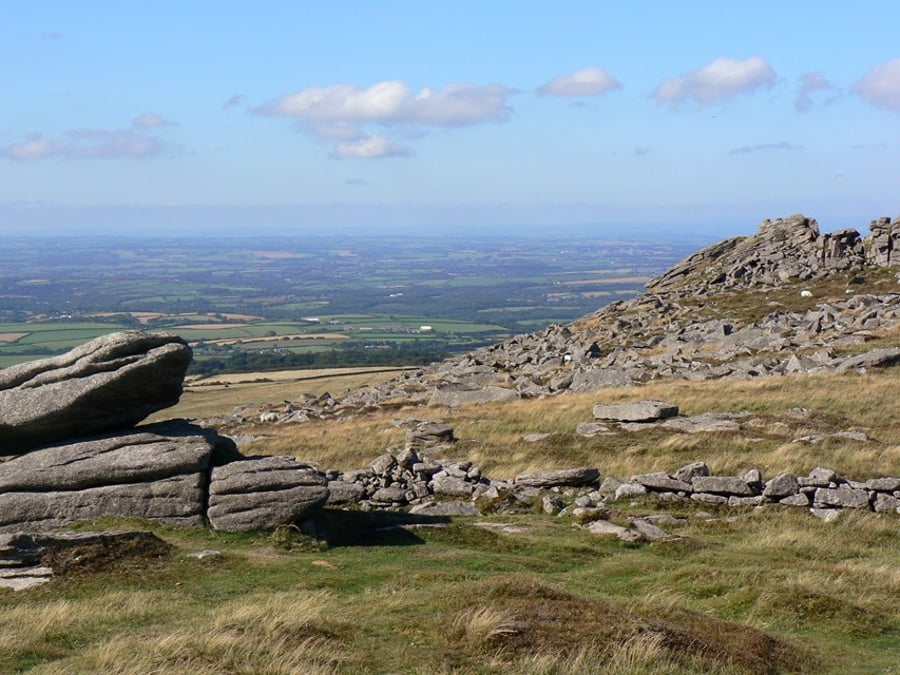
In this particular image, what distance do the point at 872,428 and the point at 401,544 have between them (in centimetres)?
1946

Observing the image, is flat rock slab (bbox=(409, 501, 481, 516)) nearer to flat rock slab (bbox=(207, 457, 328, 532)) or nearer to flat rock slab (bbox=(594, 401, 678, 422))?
flat rock slab (bbox=(207, 457, 328, 532))

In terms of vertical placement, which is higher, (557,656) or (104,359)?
(104,359)

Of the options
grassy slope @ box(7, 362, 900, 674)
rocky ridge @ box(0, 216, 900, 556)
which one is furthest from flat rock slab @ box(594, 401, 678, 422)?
grassy slope @ box(7, 362, 900, 674)

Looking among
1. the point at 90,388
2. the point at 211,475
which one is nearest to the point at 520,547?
the point at 211,475

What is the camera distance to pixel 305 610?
47.7 ft

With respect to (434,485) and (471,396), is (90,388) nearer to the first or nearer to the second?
(434,485)

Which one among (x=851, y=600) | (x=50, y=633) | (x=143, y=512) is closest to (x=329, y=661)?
(x=50, y=633)

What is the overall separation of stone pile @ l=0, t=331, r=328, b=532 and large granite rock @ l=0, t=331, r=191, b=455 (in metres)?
0.03

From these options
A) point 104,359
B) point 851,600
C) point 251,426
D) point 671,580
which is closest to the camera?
point 851,600

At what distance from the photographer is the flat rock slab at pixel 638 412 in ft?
119

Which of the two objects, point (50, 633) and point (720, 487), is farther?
point (720, 487)

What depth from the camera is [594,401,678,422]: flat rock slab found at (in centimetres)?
3634

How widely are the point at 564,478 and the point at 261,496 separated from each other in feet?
33.4

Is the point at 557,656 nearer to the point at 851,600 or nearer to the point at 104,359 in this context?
the point at 851,600
